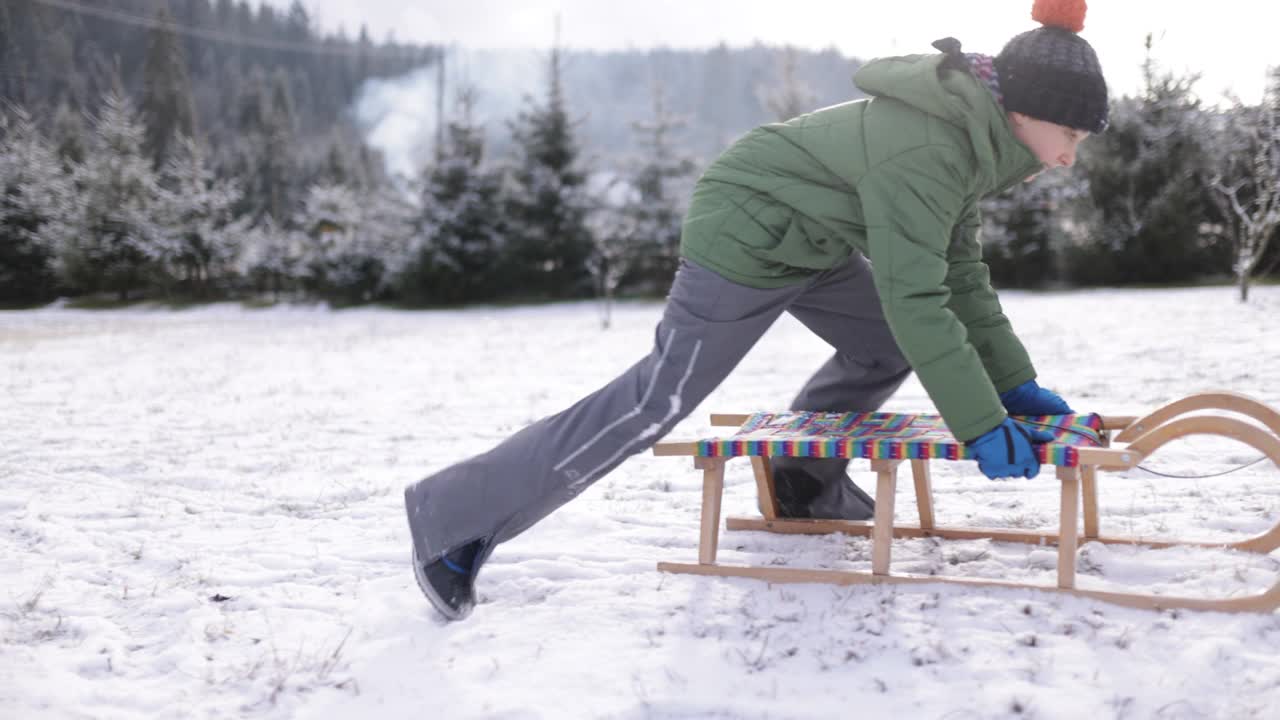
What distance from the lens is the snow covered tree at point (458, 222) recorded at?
69.3 feet

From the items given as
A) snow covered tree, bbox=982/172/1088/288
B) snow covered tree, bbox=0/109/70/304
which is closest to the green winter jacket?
snow covered tree, bbox=982/172/1088/288

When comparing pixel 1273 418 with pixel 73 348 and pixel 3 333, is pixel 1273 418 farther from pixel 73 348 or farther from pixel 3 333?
pixel 3 333

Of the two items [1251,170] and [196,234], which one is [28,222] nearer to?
[196,234]

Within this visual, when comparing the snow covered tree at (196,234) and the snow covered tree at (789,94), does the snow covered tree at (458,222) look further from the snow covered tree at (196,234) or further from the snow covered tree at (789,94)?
the snow covered tree at (196,234)

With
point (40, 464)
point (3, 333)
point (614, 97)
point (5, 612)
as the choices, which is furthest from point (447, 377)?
point (614, 97)

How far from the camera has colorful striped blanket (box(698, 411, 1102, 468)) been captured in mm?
2434

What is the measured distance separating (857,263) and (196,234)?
2738 centimetres

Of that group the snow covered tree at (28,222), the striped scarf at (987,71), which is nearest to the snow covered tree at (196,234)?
the snow covered tree at (28,222)

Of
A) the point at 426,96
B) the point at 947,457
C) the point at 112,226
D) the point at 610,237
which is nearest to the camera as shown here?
the point at 947,457

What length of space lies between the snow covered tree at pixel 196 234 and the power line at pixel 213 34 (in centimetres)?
2748

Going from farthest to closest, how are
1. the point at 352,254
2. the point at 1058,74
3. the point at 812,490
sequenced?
1. the point at 352,254
2. the point at 812,490
3. the point at 1058,74

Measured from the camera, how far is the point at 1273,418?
8.39ft

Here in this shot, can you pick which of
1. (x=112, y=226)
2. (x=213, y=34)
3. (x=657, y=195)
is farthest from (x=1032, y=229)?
(x=213, y=34)

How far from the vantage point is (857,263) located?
9.50 feet
